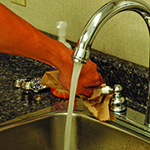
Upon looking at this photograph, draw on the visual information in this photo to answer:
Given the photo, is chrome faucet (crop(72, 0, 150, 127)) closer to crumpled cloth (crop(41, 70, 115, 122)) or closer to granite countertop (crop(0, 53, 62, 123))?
crumpled cloth (crop(41, 70, 115, 122))

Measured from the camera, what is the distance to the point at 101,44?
29.8 inches

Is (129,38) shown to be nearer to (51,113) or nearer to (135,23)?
(135,23)

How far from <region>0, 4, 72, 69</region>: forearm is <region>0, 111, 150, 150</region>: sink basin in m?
0.23

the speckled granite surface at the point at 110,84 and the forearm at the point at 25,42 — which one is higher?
the forearm at the point at 25,42

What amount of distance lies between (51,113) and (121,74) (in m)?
0.26

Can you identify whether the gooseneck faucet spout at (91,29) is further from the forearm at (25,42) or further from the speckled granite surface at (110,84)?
the speckled granite surface at (110,84)

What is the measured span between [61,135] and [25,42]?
0.34 meters

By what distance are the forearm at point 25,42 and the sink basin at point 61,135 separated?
0.77 feet

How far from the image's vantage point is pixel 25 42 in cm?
40

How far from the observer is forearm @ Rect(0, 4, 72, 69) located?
38cm

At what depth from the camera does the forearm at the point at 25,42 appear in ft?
1.24

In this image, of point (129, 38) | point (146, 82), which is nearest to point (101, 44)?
point (129, 38)

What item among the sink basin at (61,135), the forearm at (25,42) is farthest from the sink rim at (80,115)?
the forearm at (25,42)

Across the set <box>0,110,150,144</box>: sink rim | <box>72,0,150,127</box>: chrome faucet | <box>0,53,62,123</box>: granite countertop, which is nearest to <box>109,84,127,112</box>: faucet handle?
<box>0,110,150,144</box>: sink rim
